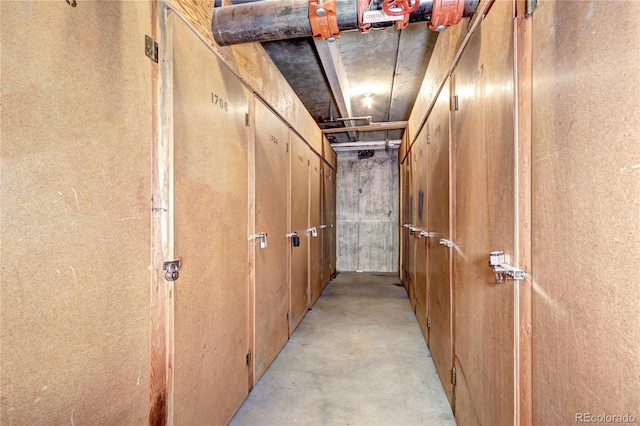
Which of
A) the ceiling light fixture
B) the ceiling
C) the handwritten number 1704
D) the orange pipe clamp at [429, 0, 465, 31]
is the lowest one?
the handwritten number 1704

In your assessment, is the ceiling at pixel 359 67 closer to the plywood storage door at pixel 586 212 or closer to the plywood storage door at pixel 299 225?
the plywood storage door at pixel 299 225

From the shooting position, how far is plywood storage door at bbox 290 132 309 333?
2.88 metres

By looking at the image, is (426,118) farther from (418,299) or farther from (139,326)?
(139,326)

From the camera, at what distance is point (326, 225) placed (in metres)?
4.80

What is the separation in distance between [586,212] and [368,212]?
551cm

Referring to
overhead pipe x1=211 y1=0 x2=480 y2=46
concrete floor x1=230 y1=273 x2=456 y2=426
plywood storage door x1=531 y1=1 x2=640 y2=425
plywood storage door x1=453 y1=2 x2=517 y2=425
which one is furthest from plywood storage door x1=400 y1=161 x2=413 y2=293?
plywood storage door x1=531 y1=1 x2=640 y2=425

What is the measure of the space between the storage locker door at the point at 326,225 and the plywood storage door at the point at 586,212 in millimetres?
3756

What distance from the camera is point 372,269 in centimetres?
611

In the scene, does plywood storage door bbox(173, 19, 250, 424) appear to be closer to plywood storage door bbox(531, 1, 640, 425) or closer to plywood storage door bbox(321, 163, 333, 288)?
plywood storage door bbox(531, 1, 640, 425)

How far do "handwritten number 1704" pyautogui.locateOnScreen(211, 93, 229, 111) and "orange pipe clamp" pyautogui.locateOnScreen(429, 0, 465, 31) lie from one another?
1120mm

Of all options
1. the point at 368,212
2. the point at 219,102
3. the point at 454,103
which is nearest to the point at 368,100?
the point at 368,212

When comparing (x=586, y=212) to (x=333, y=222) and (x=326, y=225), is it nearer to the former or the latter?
(x=326, y=225)

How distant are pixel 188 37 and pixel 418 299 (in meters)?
3.06

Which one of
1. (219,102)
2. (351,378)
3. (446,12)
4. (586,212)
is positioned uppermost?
(446,12)
